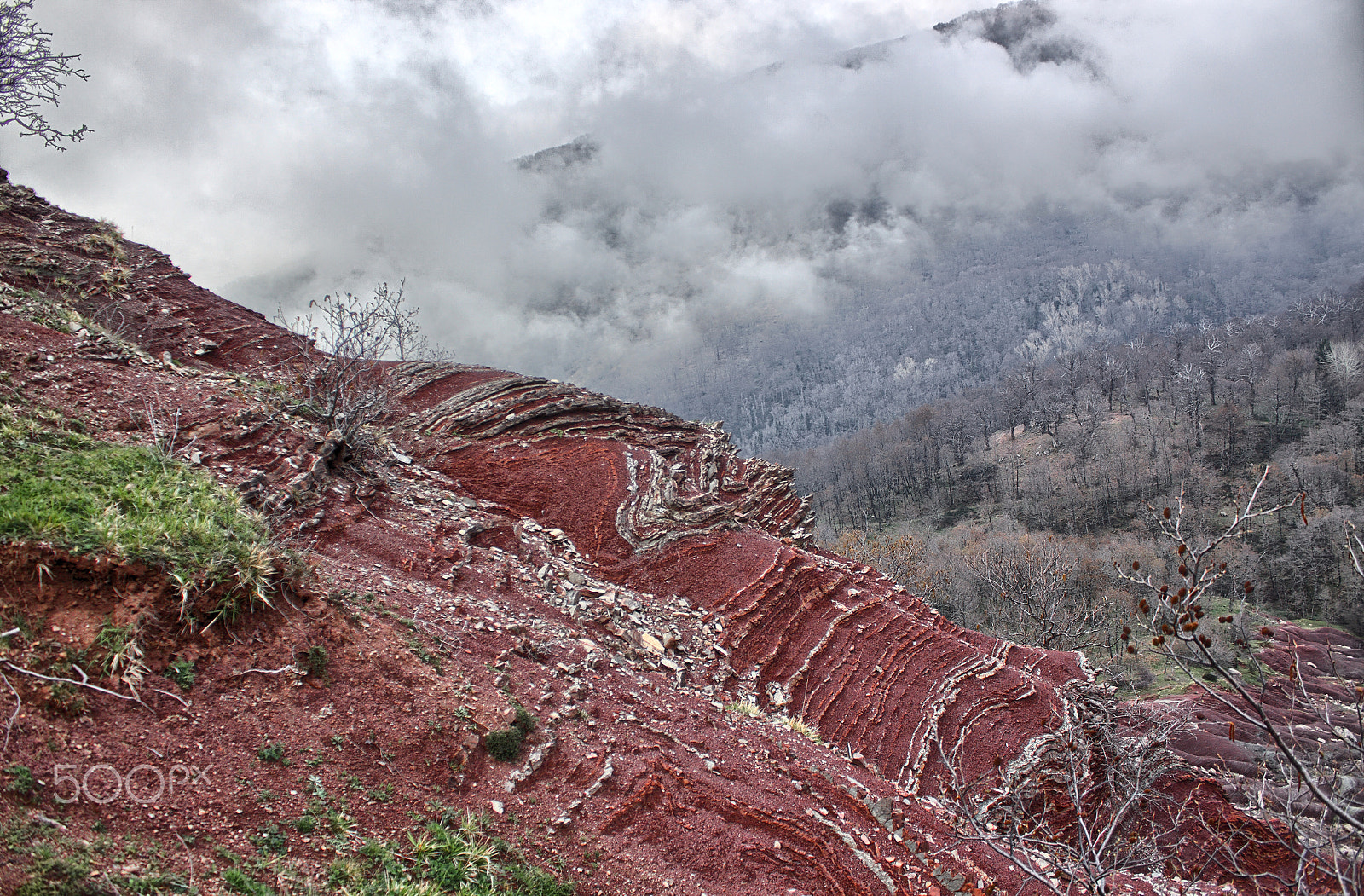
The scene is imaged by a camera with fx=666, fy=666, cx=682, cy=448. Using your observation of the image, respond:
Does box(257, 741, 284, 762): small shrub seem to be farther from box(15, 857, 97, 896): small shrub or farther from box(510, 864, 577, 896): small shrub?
box(510, 864, 577, 896): small shrub

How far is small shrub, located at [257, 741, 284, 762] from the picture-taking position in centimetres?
566

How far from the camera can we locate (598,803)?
23.6ft

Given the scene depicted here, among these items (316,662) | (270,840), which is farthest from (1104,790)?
(270,840)

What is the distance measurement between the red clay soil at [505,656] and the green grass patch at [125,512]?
252 millimetres

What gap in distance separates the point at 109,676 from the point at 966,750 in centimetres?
1401

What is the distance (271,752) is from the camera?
5707mm

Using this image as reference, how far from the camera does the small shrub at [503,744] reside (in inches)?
280

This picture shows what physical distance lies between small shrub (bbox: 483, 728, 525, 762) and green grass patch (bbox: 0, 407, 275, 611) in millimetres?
2723

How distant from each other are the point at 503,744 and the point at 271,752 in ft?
7.32

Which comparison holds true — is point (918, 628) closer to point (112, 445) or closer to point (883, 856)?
point (883, 856)

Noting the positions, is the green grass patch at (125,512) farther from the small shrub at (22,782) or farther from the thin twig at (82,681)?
the small shrub at (22,782)

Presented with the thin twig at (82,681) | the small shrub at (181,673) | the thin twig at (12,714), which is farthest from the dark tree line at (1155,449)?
the thin twig at (12,714)

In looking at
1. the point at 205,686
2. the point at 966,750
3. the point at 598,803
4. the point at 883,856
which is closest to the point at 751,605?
the point at 966,750

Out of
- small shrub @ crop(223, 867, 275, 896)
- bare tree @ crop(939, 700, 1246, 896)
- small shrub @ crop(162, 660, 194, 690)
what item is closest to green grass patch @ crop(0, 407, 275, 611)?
small shrub @ crop(162, 660, 194, 690)
